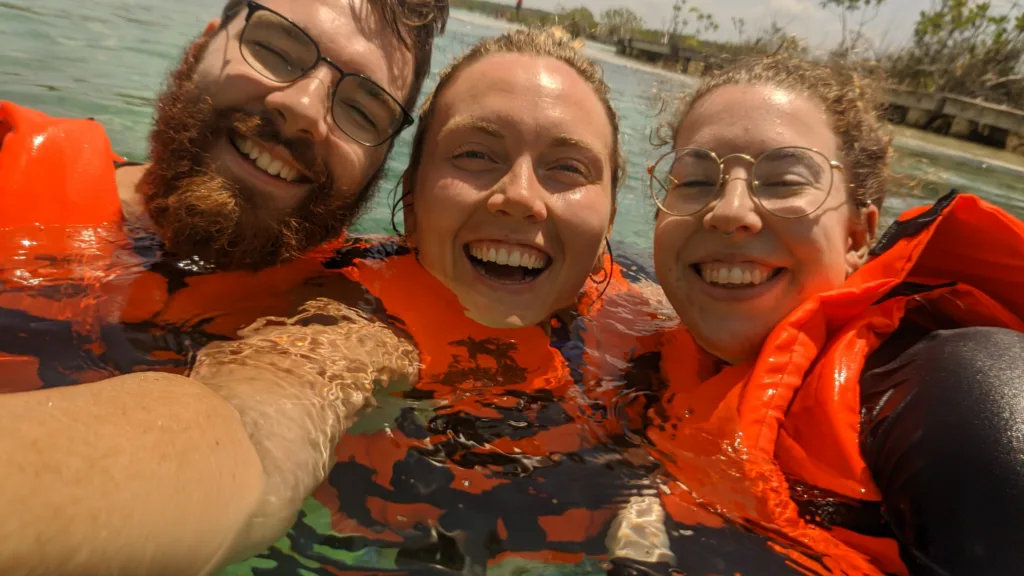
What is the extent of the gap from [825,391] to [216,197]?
88.2 inches

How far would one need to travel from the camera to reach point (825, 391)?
2.12 metres

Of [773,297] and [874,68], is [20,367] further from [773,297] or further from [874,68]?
[874,68]

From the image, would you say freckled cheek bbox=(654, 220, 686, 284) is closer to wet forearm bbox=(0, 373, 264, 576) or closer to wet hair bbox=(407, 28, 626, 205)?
wet hair bbox=(407, 28, 626, 205)

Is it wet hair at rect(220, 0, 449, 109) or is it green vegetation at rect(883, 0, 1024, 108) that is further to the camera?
green vegetation at rect(883, 0, 1024, 108)

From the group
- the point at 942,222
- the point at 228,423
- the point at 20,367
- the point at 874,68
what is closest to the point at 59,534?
the point at 228,423

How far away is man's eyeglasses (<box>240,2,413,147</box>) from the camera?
270 centimetres

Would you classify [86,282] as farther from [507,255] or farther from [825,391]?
[825,391]

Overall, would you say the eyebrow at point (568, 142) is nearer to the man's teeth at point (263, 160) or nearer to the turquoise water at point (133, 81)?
the turquoise water at point (133, 81)

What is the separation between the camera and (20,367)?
2.12 meters

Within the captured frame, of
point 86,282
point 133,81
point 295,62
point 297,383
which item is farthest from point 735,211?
point 133,81

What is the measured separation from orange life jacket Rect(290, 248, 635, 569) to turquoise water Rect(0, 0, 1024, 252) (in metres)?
1.26

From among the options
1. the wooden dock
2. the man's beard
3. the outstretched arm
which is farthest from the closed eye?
the wooden dock

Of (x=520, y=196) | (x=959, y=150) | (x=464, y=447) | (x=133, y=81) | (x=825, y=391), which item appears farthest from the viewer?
(x=959, y=150)

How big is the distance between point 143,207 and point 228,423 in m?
1.93
